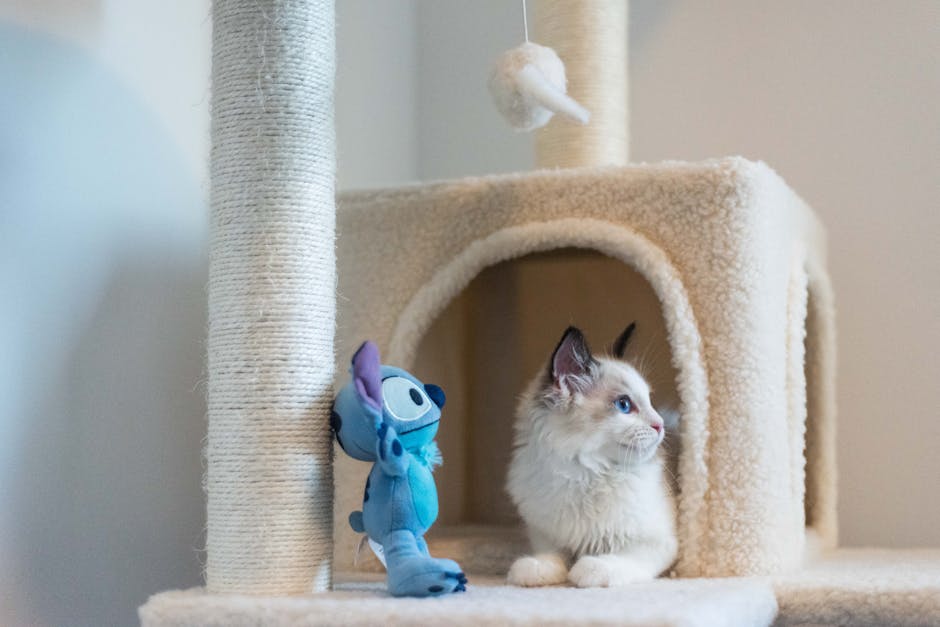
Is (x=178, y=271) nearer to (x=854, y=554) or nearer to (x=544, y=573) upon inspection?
(x=544, y=573)

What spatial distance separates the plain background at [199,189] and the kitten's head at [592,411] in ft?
1.81

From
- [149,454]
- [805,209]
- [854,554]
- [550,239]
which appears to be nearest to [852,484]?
[854,554]

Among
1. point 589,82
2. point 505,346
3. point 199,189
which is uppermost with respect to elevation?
point 589,82

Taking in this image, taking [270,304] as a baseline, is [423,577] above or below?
below

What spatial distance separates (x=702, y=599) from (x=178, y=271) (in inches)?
35.7

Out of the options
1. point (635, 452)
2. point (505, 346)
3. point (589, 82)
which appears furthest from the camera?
point (505, 346)

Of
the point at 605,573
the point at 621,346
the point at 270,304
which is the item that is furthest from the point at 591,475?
the point at 270,304

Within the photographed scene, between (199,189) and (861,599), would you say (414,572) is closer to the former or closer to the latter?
(861,599)

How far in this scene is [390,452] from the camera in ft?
3.86

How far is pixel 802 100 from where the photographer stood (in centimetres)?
212

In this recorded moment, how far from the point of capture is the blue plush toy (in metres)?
1.17

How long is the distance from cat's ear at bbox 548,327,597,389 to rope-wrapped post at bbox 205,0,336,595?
0.36 m

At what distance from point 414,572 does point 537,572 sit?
0.27 metres

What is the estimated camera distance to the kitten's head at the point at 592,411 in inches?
57.6
